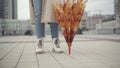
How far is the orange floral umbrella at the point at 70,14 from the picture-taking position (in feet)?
11.8

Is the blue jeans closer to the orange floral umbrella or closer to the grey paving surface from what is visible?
the grey paving surface

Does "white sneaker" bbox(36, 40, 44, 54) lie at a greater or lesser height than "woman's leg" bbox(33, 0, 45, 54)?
lesser

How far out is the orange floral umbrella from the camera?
11.8ft

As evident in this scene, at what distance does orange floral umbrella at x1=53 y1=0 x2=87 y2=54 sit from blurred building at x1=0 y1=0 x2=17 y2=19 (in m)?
64.5

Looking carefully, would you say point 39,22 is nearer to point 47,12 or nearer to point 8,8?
point 47,12

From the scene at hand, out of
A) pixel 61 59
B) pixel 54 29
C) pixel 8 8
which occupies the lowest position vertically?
pixel 61 59

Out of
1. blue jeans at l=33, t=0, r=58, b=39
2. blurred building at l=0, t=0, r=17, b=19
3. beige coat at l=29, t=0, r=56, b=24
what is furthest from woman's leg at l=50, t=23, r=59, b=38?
blurred building at l=0, t=0, r=17, b=19

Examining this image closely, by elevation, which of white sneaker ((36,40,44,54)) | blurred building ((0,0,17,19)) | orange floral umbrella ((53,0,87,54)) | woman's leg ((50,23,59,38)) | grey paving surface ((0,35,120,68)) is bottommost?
grey paving surface ((0,35,120,68))

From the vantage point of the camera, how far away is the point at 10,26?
7344 centimetres

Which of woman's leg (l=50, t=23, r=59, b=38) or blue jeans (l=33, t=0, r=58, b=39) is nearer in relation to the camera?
blue jeans (l=33, t=0, r=58, b=39)

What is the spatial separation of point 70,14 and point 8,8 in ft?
247

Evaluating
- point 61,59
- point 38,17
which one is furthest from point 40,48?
point 61,59

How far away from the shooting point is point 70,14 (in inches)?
143

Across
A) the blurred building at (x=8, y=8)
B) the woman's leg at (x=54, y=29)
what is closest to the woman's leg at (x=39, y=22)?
the woman's leg at (x=54, y=29)
